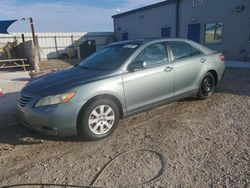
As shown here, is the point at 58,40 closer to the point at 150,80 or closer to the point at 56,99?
the point at 150,80

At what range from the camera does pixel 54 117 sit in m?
3.21

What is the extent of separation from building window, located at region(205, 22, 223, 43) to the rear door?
1004 centimetres

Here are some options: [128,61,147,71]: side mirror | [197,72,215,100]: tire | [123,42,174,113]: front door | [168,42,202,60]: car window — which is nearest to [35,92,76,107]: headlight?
[123,42,174,113]: front door

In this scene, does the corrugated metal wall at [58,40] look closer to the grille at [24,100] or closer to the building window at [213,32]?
the building window at [213,32]

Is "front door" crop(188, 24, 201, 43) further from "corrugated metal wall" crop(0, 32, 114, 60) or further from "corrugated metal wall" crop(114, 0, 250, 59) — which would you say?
"corrugated metal wall" crop(0, 32, 114, 60)

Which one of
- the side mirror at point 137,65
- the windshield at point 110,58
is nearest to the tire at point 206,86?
the side mirror at point 137,65

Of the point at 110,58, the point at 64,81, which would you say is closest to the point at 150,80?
the point at 110,58

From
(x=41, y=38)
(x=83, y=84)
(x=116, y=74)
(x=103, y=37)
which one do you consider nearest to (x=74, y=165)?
(x=83, y=84)

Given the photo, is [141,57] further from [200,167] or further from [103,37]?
[103,37]

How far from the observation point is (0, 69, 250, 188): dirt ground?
2604 millimetres

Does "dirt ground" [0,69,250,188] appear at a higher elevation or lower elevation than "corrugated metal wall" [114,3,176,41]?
lower

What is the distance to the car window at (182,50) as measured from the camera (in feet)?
15.0

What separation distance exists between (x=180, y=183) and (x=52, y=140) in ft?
7.17

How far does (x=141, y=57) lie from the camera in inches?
161
